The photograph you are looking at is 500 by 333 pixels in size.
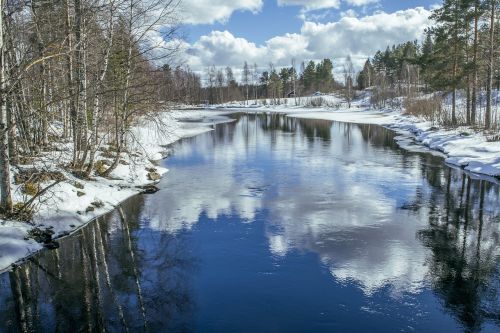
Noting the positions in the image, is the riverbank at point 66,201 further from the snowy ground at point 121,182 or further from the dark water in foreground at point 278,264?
the dark water in foreground at point 278,264

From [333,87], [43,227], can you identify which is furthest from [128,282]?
[333,87]

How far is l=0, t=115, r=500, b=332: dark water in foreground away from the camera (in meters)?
8.42

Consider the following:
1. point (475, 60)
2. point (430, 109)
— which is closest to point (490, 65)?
point (475, 60)

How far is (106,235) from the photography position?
515 inches

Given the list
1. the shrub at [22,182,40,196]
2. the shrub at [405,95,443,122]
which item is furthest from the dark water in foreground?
the shrub at [405,95,443,122]

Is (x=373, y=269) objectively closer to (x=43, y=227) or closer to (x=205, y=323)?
(x=205, y=323)

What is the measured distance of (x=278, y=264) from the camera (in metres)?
10.9

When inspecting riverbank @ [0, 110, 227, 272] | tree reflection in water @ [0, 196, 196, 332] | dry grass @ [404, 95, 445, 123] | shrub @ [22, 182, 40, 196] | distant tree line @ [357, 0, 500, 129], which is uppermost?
distant tree line @ [357, 0, 500, 129]

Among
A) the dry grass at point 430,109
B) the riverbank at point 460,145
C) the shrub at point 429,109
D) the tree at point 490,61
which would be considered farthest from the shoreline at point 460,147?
the shrub at point 429,109

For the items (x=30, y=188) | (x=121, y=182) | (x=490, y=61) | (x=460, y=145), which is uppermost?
(x=490, y=61)

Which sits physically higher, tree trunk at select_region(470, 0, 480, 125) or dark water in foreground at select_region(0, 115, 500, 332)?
tree trunk at select_region(470, 0, 480, 125)

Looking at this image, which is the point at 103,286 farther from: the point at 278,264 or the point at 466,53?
the point at 466,53

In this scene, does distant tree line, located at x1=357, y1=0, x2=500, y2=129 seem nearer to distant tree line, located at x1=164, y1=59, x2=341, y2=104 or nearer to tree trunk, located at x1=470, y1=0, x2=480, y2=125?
tree trunk, located at x1=470, y1=0, x2=480, y2=125

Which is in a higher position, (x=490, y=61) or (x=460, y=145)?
(x=490, y=61)
